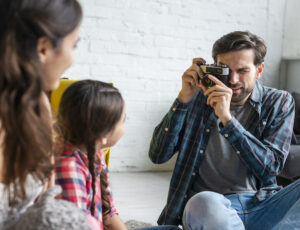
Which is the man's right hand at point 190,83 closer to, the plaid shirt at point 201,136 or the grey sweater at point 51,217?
the plaid shirt at point 201,136

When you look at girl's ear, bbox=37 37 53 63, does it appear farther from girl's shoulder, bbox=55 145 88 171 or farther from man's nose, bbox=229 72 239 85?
man's nose, bbox=229 72 239 85

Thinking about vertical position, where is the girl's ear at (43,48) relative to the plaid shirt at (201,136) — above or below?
above

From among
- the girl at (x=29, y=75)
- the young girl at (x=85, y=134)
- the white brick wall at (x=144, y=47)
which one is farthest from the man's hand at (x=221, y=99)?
the white brick wall at (x=144, y=47)

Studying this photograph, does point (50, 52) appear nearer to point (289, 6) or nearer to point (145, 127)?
point (145, 127)

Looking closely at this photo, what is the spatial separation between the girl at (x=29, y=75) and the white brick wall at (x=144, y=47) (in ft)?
6.72

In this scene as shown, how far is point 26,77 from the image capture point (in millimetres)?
750

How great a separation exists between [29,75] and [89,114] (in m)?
0.27

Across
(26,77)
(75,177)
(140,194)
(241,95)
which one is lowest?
(140,194)

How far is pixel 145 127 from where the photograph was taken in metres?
3.07

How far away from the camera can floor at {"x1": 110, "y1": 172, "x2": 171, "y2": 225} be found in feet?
7.11

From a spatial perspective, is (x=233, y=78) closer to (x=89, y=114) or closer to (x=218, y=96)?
(x=218, y=96)

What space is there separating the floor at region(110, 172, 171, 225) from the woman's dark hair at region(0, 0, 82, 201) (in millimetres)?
1319

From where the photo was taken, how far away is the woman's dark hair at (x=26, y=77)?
0.73 meters

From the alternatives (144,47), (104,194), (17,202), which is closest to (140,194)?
(144,47)
